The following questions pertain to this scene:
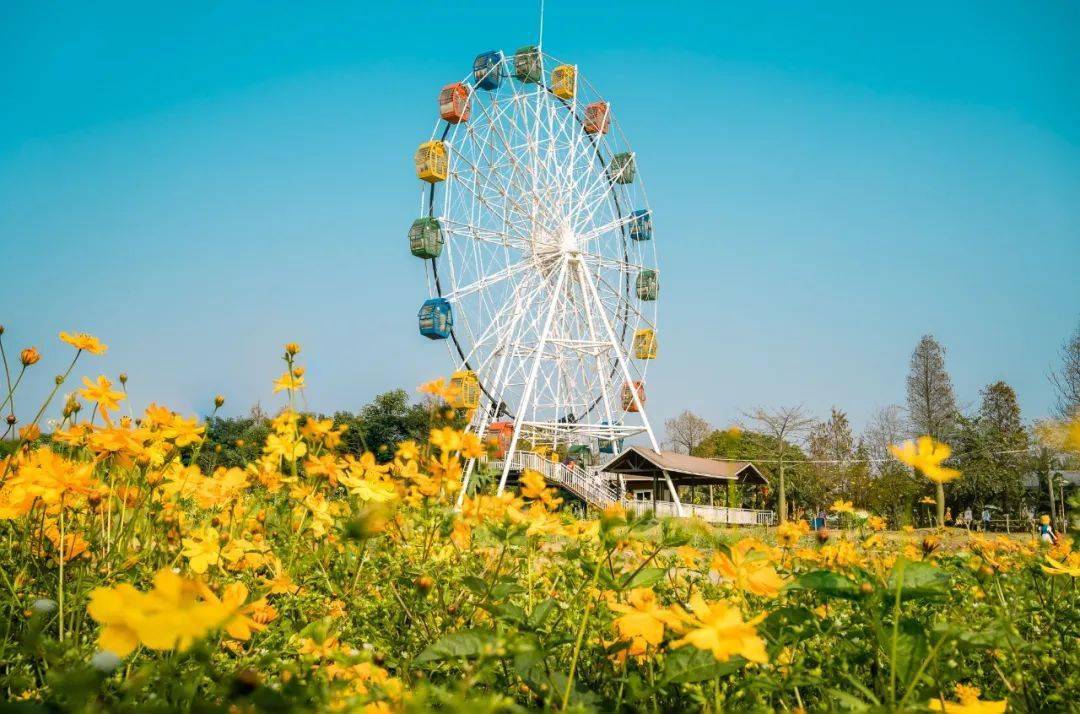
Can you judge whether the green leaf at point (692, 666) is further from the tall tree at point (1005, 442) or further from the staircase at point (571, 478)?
the tall tree at point (1005, 442)

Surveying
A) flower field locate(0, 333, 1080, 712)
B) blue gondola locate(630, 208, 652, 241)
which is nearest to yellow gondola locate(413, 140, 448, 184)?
blue gondola locate(630, 208, 652, 241)

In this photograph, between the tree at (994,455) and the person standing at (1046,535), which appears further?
the tree at (994,455)

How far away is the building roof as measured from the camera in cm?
2112

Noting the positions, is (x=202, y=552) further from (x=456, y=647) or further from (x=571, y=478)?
(x=571, y=478)

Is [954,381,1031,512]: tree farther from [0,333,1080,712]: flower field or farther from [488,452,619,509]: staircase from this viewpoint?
[0,333,1080,712]: flower field

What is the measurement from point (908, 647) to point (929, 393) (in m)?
31.9

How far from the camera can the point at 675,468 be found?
69.1ft

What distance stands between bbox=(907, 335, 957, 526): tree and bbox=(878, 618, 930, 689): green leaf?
3093cm

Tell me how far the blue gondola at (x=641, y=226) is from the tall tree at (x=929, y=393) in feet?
53.7

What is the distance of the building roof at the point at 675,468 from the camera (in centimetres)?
2112

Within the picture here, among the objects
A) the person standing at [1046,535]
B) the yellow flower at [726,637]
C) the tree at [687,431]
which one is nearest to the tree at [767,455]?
the tree at [687,431]

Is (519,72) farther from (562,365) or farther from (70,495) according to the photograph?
(70,495)

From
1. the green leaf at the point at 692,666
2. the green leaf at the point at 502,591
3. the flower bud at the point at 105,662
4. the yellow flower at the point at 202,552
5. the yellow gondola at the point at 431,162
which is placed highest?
the yellow gondola at the point at 431,162

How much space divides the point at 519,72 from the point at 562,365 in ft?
23.0
